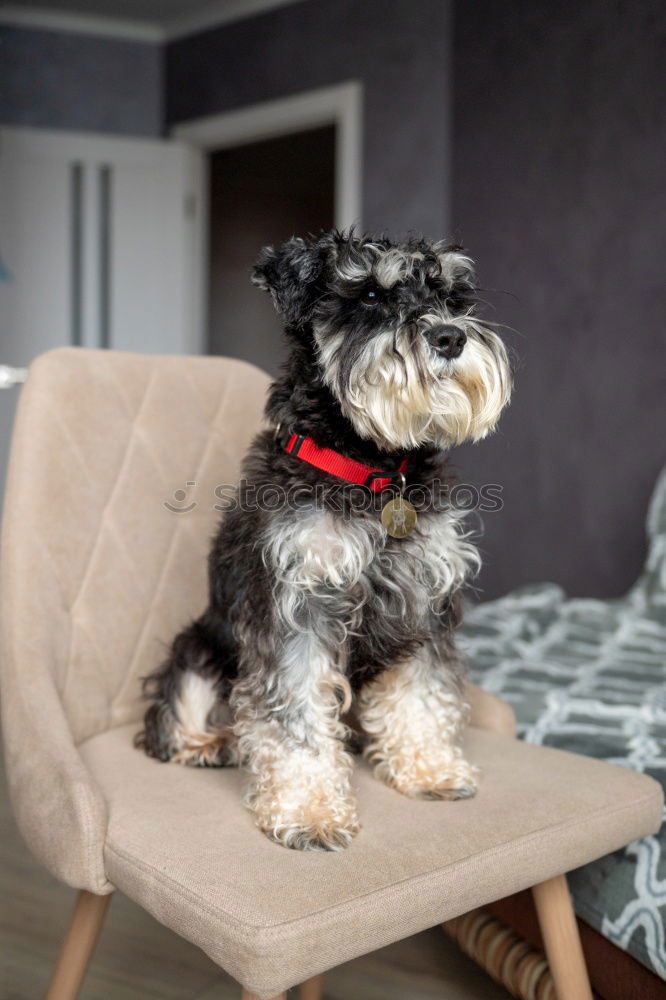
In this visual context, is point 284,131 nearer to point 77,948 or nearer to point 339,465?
point 339,465

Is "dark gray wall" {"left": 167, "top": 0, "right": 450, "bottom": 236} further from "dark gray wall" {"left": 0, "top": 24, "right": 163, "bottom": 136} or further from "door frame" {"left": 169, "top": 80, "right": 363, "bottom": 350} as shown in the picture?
"dark gray wall" {"left": 0, "top": 24, "right": 163, "bottom": 136}

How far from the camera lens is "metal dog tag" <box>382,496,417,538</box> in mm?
1459

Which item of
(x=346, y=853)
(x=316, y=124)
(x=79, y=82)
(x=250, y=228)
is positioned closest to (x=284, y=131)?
(x=316, y=124)

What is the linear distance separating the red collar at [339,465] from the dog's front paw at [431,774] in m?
0.44

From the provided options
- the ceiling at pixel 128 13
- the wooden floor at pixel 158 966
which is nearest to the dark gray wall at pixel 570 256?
the ceiling at pixel 128 13

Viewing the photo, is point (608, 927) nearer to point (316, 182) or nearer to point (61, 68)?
point (61, 68)

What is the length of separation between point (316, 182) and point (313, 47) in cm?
326

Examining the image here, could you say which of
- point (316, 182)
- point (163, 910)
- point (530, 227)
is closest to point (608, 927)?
point (163, 910)

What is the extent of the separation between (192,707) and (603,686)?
4.01 ft

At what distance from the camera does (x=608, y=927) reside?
5.55ft

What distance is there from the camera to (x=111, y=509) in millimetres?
1804

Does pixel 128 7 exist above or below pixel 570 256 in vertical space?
above

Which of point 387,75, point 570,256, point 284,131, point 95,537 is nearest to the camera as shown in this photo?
point 95,537

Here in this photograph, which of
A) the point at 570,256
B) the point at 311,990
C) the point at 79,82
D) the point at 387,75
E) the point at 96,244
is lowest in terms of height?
the point at 311,990
